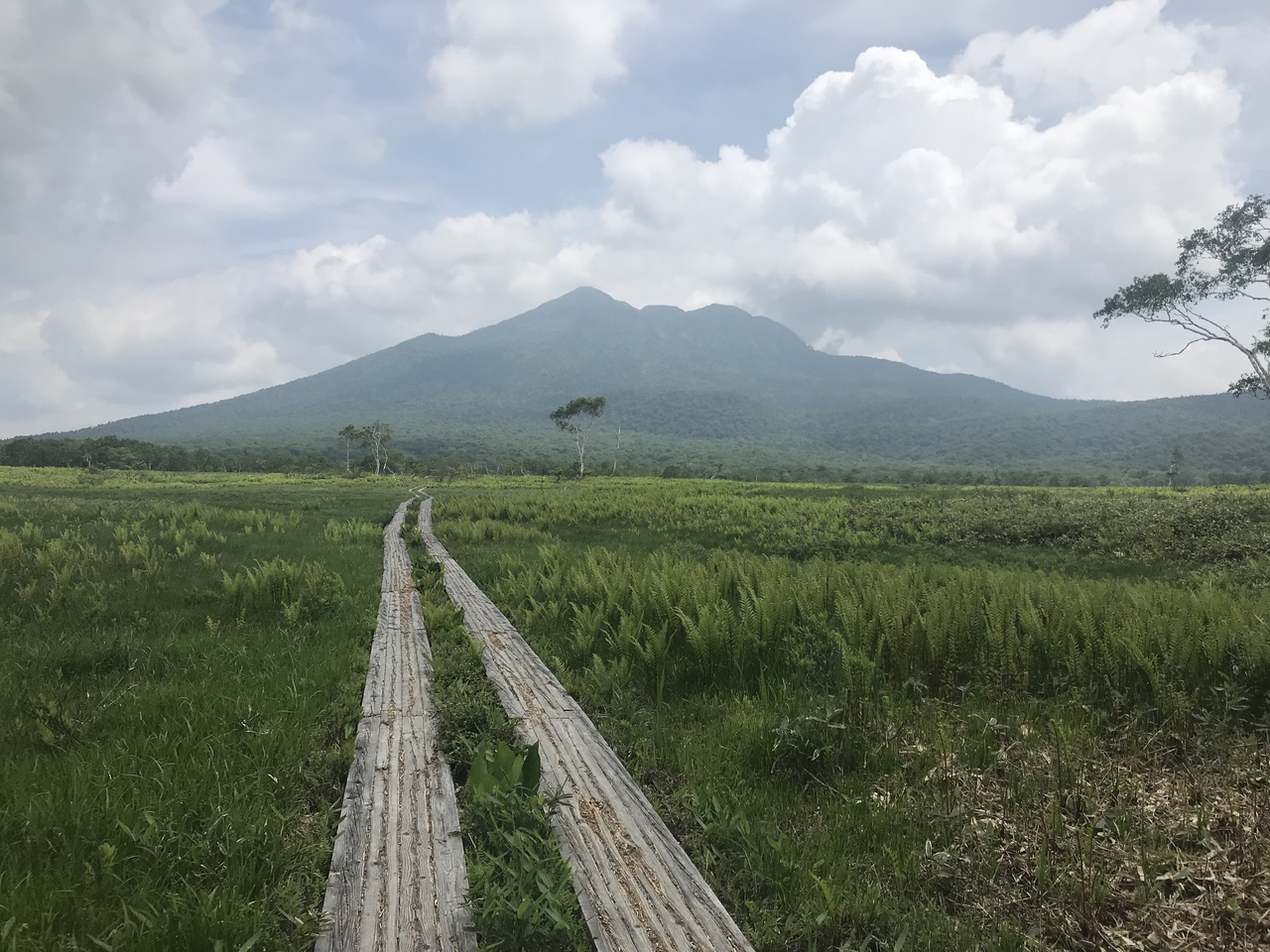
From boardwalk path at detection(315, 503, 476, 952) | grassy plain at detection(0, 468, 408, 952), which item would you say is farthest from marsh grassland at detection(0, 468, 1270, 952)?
boardwalk path at detection(315, 503, 476, 952)

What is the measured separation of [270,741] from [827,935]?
11.9 ft

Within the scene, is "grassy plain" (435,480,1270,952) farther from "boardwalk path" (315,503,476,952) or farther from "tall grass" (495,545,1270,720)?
"boardwalk path" (315,503,476,952)

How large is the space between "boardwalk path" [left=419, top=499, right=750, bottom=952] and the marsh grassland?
0.59 feet

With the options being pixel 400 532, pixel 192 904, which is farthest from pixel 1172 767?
pixel 400 532

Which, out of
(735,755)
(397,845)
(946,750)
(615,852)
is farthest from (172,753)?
(946,750)

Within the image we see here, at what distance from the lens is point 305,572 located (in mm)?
9000

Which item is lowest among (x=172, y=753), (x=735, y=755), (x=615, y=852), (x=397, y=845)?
(x=735, y=755)

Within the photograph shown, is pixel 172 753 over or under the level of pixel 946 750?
over

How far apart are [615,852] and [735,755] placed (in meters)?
1.53

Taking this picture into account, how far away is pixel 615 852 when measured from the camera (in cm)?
318

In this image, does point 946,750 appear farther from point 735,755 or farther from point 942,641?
point 942,641

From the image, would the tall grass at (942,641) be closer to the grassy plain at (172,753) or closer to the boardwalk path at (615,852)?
the boardwalk path at (615,852)

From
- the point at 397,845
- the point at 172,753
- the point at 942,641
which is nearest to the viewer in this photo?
the point at 397,845

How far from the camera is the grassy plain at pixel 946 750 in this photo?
294 centimetres
